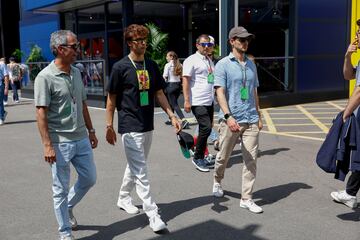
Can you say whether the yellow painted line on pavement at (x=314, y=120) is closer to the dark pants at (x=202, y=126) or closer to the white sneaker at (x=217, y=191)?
the dark pants at (x=202, y=126)

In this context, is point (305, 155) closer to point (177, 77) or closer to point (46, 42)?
point (177, 77)

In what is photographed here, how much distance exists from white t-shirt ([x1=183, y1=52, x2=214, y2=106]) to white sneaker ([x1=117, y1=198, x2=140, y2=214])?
6.96ft

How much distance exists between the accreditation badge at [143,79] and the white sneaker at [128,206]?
1.25 metres

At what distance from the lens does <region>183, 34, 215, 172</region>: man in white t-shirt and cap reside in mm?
6180

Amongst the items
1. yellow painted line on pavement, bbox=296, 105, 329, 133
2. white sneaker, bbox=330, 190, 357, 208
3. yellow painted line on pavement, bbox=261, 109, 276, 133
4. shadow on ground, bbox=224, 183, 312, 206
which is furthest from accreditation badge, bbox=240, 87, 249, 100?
yellow painted line on pavement, bbox=296, 105, 329, 133

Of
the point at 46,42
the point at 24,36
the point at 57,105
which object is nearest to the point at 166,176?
the point at 57,105

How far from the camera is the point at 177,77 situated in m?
10.0

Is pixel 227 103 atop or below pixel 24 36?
below

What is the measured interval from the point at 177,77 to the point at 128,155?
6.08 metres

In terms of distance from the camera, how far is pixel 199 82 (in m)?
6.22

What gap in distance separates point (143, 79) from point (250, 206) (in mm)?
1704

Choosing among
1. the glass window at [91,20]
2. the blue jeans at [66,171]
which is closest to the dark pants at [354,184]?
the blue jeans at [66,171]

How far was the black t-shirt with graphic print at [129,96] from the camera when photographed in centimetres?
403

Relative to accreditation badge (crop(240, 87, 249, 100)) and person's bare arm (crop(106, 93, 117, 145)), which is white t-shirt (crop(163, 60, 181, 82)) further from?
person's bare arm (crop(106, 93, 117, 145))
